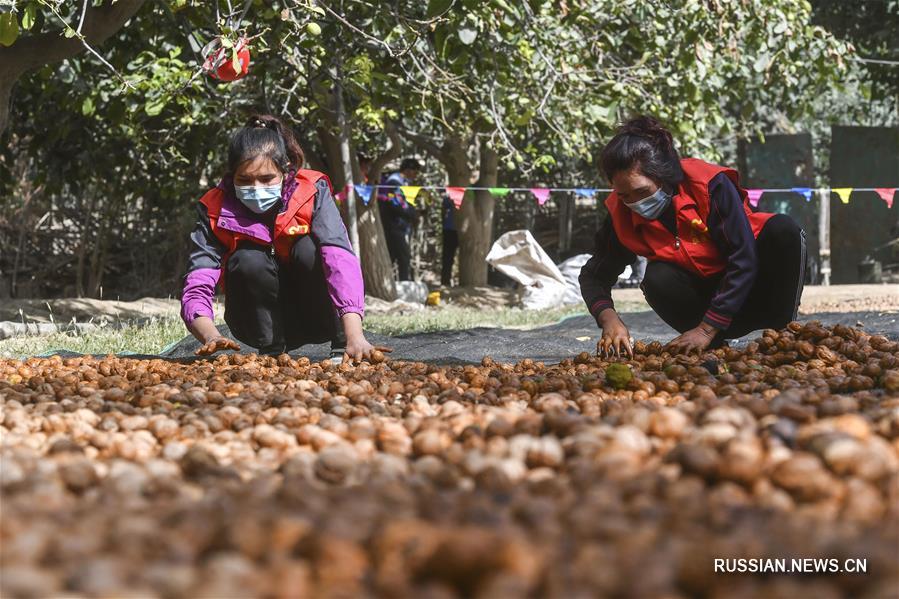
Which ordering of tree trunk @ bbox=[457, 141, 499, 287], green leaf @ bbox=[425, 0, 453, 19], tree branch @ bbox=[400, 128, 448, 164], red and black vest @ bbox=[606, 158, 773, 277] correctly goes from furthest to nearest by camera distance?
1. tree trunk @ bbox=[457, 141, 499, 287]
2. tree branch @ bbox=[400, 128, 448, 164]
3. green leaf @ bbox=[425, 0, 453, 19]
4. red and black vest @ bbox=[606, 158, 773, 277]

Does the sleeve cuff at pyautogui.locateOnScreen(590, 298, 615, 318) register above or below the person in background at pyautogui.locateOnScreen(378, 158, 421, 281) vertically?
below

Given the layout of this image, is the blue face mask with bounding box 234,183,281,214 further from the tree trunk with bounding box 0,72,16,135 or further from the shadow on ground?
the tree trunk with bounding box 0,72,16,135

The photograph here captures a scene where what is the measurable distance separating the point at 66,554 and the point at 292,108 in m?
8.50

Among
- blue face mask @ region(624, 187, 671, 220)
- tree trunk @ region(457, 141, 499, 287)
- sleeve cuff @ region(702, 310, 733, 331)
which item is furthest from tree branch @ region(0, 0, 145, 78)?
tree trunk @ region(457, 141, 499, 287)

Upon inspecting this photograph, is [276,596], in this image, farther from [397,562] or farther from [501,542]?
[501,542]

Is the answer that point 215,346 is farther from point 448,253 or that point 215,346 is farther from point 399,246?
point 448,253

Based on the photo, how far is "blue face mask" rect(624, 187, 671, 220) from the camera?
146 inches

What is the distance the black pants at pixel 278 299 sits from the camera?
13.4 ft

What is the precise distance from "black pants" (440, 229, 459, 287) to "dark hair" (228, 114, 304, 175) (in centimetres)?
843

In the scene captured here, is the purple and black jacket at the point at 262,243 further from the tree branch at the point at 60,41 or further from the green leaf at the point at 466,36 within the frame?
the tree branch at the point at 60,41

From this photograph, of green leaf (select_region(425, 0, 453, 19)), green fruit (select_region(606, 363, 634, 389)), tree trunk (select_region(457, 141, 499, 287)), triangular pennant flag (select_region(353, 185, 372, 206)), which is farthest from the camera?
tree trunk (select_region(457, 141, 499, 287))

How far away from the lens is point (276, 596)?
1.16 m

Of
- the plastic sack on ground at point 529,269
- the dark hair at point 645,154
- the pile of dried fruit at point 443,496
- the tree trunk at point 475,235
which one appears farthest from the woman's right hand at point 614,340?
the tree trunk at point 475,235

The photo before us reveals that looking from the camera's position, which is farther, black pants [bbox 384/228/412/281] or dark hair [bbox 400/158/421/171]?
black pants [bbox 384/228/412/281]
